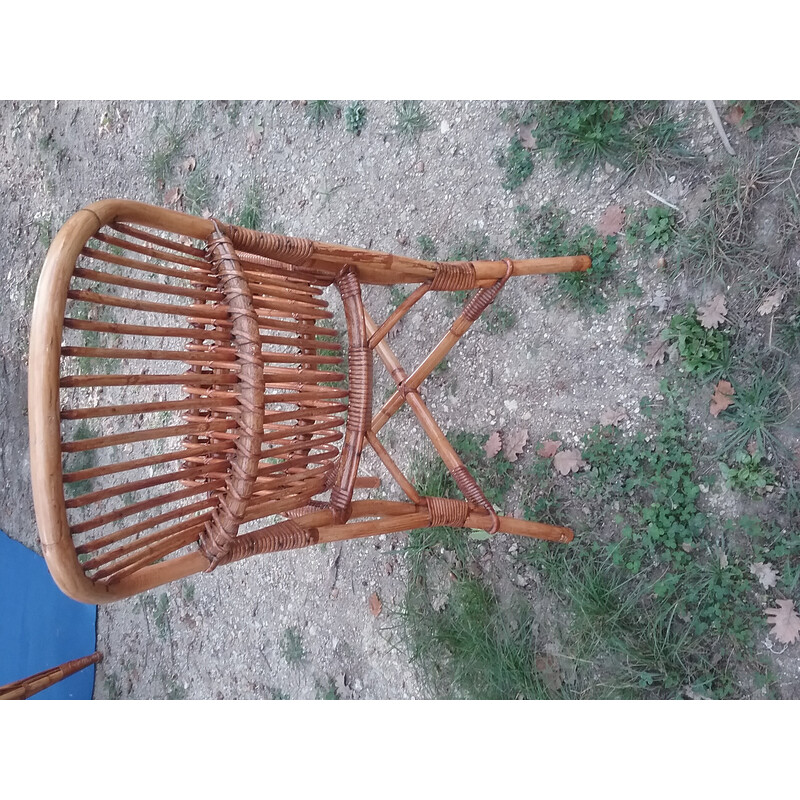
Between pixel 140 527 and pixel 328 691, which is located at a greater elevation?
Result: pixel 140 527

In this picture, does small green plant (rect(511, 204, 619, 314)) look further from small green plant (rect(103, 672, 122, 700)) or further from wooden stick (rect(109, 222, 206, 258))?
small green plant (rect(103, 672, 122, 700))

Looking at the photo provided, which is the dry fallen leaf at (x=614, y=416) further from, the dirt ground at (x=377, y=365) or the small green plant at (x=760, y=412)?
the small green plant at (x=760, y=412)

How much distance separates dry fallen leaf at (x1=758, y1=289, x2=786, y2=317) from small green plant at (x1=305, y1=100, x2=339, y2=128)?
1.80 m

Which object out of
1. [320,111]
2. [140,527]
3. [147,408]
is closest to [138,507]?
[140,527]

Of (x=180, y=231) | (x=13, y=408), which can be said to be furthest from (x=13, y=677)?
(x=180, y=231)

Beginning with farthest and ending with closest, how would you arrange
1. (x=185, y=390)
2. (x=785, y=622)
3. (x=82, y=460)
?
1. (x=82, y=460)
2. (x=785, y=622)
3. (x=185, y=390)

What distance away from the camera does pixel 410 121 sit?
7.65 feet

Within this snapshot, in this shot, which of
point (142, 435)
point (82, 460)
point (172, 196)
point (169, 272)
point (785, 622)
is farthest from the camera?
point (82, 460)

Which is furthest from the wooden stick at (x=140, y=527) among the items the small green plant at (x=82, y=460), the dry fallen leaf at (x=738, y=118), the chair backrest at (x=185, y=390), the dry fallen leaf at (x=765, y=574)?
the small green plant at (x=82, y=460)

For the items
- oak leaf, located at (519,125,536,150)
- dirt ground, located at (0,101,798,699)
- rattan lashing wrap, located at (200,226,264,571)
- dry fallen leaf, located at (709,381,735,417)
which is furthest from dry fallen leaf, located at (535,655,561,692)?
oak leaf, located at (519,125,536,150)

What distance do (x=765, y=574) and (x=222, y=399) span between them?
1.52m

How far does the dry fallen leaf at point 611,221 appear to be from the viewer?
6.17 ft

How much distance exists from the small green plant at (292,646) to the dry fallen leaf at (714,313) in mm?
1953

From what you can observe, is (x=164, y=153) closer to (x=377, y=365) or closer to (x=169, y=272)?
(x=377, y=365)
